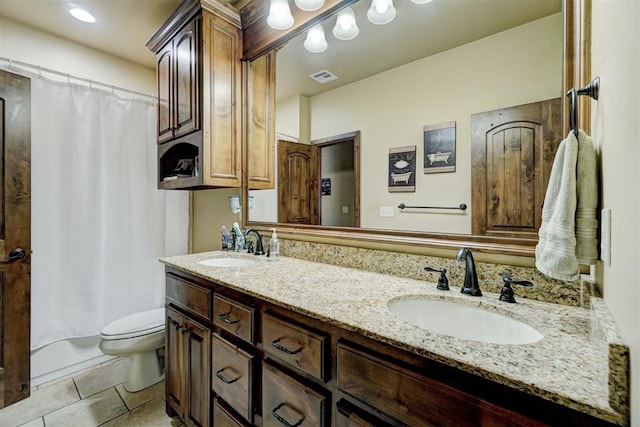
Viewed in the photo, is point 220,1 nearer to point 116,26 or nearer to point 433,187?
point 116,26

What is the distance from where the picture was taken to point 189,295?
1462mm

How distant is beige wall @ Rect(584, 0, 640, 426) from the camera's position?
17.1 inches

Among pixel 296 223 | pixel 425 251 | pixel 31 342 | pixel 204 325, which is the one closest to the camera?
pixel 425 251

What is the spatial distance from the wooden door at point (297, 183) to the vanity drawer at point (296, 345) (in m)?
0.77

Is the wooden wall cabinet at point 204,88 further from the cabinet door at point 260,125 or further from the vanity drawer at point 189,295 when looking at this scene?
the vanity drawer at point 189,295

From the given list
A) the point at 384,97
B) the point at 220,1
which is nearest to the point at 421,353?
the point at 384,97

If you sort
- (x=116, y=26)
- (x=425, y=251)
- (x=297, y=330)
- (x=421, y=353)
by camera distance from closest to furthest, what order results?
(x=421, y=353), (x=297, y=330), (x=425, y=251), (x=116, y=26)

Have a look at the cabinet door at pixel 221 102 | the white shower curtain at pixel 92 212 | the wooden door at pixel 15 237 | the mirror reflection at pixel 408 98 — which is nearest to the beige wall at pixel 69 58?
the white shower curtain at pixel 92 212

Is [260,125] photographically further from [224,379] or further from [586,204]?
[586,204]

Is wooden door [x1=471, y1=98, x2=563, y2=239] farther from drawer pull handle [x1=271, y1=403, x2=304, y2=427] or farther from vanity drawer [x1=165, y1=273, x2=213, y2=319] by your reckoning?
vanity drawer [x1=165, y1=273, x2=213, y2=319]

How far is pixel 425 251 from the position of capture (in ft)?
4.03

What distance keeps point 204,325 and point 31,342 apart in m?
1.64

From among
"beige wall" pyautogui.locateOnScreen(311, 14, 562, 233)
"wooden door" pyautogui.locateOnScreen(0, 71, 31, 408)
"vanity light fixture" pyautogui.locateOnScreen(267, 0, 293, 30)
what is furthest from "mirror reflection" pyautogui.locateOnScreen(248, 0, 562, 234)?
"wooden door" pyautogui.locateOnScreen(0, 71, 31, 408)

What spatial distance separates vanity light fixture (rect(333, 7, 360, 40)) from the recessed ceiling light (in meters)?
1.79
